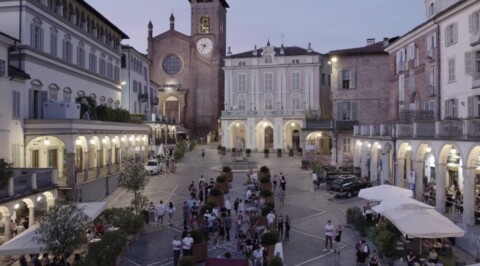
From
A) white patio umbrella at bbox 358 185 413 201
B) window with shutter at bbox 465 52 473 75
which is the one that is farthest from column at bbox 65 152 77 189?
window with shutter at bbox 465 52 473 75

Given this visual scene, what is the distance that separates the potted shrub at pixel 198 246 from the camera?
754 inches

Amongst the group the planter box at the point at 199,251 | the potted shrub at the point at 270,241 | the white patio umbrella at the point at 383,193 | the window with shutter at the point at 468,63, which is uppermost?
the window with shutter at the point at 468,63

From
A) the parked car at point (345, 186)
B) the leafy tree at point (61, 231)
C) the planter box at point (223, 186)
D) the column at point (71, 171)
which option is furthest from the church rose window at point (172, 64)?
the leafy tree at point (61, 231)

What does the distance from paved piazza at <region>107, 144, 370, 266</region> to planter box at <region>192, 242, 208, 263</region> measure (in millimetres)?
924

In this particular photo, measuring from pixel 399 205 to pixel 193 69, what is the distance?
65272 mm

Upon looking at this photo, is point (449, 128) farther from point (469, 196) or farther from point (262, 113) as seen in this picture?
point (262, 113)

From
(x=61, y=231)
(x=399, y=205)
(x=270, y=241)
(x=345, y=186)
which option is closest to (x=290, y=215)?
(x=345, y=186)

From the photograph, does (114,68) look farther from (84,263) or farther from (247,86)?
(84,263)

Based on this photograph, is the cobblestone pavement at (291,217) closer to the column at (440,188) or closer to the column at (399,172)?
the column at (399,172)

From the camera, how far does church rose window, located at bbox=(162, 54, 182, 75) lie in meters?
81.9

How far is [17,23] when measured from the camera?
30547mm

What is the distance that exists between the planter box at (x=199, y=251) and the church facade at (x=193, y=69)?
6254 cm

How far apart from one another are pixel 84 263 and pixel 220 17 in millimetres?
72577

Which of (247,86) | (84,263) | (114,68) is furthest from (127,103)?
(84,263)
